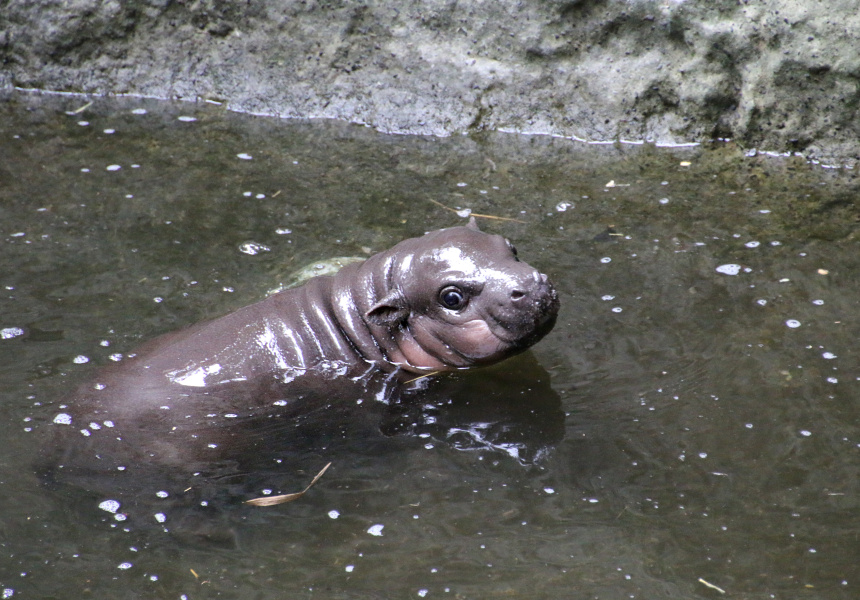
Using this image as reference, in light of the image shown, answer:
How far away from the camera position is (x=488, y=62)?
873cm

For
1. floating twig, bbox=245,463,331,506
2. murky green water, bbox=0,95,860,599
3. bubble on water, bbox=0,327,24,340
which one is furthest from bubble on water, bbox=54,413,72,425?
floating twig, bbox=245,463,331,506

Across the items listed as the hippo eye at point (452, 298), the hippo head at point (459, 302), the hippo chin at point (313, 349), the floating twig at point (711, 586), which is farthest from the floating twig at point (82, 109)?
the floating twig at point (711, 586)

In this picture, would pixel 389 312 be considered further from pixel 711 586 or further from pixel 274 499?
pixel 711 586

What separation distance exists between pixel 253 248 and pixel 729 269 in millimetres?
3384

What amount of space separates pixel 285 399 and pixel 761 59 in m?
5.15

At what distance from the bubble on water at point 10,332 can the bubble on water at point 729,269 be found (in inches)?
181

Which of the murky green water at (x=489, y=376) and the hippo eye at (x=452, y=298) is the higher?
the hippo eye at (x=452, y=298)

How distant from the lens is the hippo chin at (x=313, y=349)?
16.8 ft

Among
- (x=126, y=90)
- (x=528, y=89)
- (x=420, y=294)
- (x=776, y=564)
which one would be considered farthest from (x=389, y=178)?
(x=776, y=564)

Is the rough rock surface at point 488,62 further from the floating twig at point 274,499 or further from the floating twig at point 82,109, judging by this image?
the floating twig at point 274,499

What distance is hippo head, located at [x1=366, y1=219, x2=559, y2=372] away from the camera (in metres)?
5.28

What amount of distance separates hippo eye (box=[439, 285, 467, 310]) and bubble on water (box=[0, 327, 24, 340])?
2.67 m

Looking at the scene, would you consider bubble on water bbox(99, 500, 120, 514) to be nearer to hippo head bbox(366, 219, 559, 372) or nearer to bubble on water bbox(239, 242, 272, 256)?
hippo head bbox(366, 219, 559, 372)

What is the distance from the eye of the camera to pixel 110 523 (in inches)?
184
